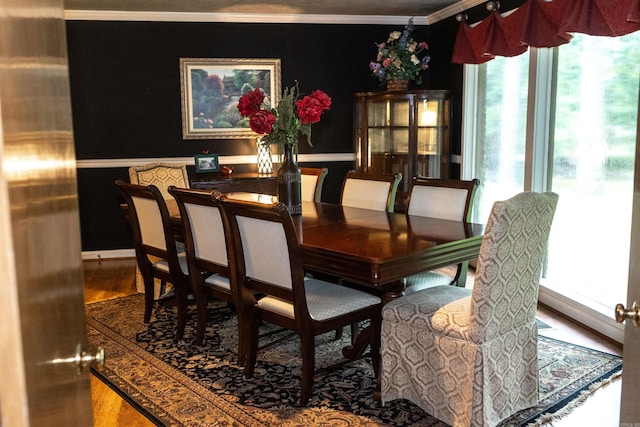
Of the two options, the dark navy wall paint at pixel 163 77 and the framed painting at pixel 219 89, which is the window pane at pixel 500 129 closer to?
the dark navy wall paint at pixel 163 77

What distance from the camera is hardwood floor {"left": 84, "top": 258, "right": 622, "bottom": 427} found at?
2643 millimetres

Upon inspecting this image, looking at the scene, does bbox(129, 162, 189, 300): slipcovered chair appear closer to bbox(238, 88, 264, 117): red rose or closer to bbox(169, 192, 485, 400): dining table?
bbox(238, 88, 264, 117): red rose

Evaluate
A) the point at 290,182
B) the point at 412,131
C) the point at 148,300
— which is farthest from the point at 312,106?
the point at 412,131

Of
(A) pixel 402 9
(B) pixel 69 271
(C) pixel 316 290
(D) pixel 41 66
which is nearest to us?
(D) pixel 41 66

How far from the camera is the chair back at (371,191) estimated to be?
12.7 ft

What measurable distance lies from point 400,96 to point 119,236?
315 cm

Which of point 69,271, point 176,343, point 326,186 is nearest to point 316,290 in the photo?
point 176,343

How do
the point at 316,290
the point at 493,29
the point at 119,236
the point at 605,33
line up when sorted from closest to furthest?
the point at 316,290 → the point at 605,33 → the point at 493,29 → the point at 119,236

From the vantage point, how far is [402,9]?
567cm

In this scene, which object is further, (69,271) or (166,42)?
(166,42)

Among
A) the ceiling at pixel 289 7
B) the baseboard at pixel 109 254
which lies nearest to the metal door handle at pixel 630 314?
the ceiling at pixel 289 7

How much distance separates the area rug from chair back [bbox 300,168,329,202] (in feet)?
3.72

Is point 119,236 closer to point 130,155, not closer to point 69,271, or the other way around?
point 130,155

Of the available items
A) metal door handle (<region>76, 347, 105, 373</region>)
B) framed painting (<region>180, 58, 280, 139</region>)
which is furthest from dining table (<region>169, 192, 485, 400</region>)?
framed painting (<region>180, 58, 280, 139</region>)
